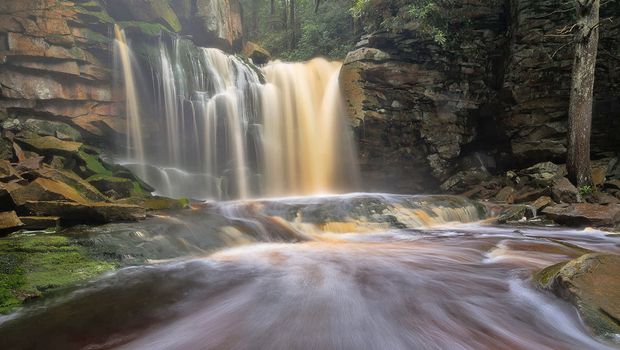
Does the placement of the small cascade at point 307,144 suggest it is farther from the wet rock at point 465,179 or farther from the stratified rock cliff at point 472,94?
the wet rock at point 465,179

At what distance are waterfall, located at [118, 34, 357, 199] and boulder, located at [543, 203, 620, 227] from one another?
7410 mm

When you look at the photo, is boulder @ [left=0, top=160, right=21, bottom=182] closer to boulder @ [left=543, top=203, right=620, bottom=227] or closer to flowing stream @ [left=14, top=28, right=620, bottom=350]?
flowing stream @ [left=14, top=28, right=620, bottom=350]

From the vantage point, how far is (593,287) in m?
3.56

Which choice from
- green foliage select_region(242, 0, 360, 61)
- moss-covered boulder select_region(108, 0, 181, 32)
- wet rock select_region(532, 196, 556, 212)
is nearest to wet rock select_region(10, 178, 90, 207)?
moss-covered boulder select_region(108, 0, 181, 32)

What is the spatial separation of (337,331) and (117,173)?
30.8 ft

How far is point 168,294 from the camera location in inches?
174

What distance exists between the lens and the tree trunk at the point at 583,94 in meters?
10.0

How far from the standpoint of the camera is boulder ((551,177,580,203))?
9617 mm

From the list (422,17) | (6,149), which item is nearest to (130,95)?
(6,149)

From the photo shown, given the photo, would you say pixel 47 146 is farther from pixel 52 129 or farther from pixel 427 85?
pixel 427 85

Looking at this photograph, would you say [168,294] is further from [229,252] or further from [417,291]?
[417,291]

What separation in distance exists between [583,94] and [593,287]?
904 centimetres

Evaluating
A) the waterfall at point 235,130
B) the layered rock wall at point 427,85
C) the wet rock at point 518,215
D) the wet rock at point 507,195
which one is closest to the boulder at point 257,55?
the waterfall at point 235,130

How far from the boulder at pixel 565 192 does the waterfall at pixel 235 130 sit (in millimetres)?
6989
